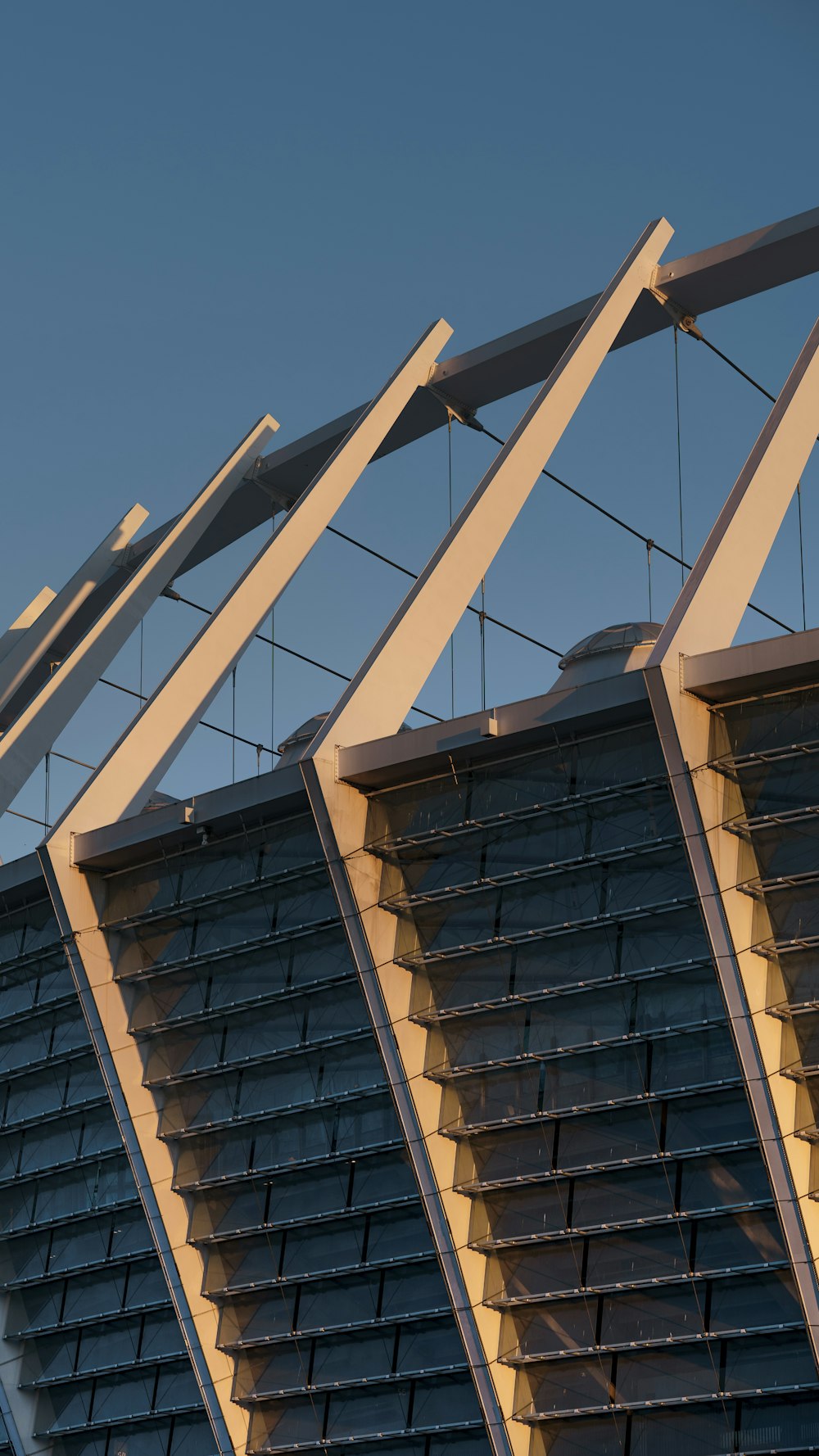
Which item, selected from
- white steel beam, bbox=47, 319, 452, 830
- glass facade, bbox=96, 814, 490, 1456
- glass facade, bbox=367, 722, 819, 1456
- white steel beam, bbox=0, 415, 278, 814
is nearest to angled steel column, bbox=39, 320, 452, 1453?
white steel beam, bbox=47, 319, 452, 830

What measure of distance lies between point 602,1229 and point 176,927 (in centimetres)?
770

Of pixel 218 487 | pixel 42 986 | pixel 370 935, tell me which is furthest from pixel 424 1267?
pixel 218 487

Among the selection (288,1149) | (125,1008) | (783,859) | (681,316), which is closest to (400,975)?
(288,1149)

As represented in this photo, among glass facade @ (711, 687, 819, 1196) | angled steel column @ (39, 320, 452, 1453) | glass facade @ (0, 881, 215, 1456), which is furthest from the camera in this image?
glass facade @ (0, 881, 215, 1456)

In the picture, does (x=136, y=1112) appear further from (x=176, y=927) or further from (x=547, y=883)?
(x=547, y=883)

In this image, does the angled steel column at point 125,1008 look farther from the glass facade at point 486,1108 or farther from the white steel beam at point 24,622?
the white steel beam at point 24,622

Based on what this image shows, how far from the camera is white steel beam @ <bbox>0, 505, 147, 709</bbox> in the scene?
3966 cm

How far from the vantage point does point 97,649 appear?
34625mm

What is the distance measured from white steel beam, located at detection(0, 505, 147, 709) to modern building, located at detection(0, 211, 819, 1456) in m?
9.82

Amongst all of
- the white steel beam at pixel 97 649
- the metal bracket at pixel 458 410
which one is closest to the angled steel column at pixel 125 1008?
the white steel beam at pixel 97 649

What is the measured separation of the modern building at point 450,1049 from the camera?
23.1 m

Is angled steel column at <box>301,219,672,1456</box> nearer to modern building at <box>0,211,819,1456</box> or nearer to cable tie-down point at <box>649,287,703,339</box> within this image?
modern building at <box>0,211,819,1456</box>

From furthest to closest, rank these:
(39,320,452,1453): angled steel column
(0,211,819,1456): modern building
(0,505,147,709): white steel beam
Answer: (0,505,147,709): white steel beam
(39,320,452,1453): angled steel column
(0,211,819,1456): modern building

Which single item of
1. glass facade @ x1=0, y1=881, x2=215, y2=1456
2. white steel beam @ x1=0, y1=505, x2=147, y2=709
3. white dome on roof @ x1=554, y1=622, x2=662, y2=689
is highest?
white steel beam @ x1=0, y1=505, x2=147, y2=709
